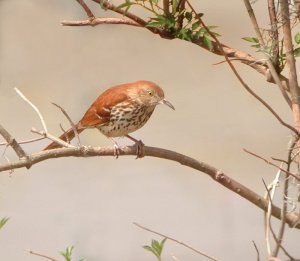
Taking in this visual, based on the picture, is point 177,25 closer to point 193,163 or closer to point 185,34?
point 185,34

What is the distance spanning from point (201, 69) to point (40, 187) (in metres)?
0.78

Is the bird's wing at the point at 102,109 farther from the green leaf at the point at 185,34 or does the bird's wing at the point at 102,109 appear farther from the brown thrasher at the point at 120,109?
the green leaf at the point at 185,34

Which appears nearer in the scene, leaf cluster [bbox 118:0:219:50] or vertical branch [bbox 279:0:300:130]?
vertical branch [bbox 279:0:300:130]

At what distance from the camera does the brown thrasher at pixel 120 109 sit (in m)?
2.46

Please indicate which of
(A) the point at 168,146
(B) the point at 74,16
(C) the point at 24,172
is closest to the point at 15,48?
(B) the point at 74,16

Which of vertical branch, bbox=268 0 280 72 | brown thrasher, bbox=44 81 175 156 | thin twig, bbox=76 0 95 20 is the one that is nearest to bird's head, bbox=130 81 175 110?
brown thrasher, bbox=44 81 175 156

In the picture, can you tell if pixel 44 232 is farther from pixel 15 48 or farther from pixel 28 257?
pixel 15 48

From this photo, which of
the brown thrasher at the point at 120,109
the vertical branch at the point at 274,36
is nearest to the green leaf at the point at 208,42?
the vertical branch at the point at 274,36

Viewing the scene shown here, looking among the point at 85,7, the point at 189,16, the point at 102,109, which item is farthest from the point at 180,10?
the point at 102,109

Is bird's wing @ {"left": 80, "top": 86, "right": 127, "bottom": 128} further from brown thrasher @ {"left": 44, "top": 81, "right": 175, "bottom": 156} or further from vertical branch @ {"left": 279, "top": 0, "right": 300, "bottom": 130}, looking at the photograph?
vertical branch @ {"left": 279, "top": 0, "right": 300, "bottom": 130}

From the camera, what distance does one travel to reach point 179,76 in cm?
316

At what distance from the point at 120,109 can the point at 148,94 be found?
0.10 m

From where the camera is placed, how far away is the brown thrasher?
2457 millimetres

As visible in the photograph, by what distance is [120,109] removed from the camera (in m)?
2.51
